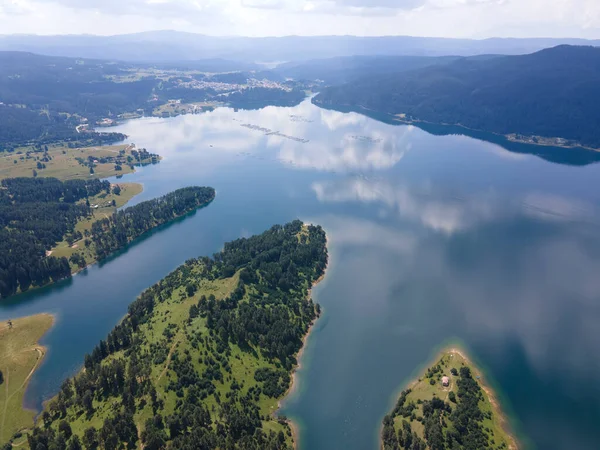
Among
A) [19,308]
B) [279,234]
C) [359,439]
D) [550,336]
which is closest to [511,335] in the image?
[550,336]

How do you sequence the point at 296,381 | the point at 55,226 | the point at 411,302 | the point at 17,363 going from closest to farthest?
the point at 296,381 < the point at 17,363 < the point at 411,302 < the point at 55,226

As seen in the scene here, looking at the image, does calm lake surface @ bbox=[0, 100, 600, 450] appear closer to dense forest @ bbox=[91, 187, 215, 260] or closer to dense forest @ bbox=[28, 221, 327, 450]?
dense forest @ bbox=[91, 187, 215, 260]

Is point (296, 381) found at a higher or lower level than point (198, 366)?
lower

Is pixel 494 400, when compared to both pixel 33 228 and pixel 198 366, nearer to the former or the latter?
pixel 198 366

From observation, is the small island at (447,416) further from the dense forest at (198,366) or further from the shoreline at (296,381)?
the dense forest at (198,366)

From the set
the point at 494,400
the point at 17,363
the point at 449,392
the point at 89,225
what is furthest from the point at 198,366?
the point at 89,225

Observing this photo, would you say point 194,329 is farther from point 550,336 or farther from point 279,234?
point 550,336
